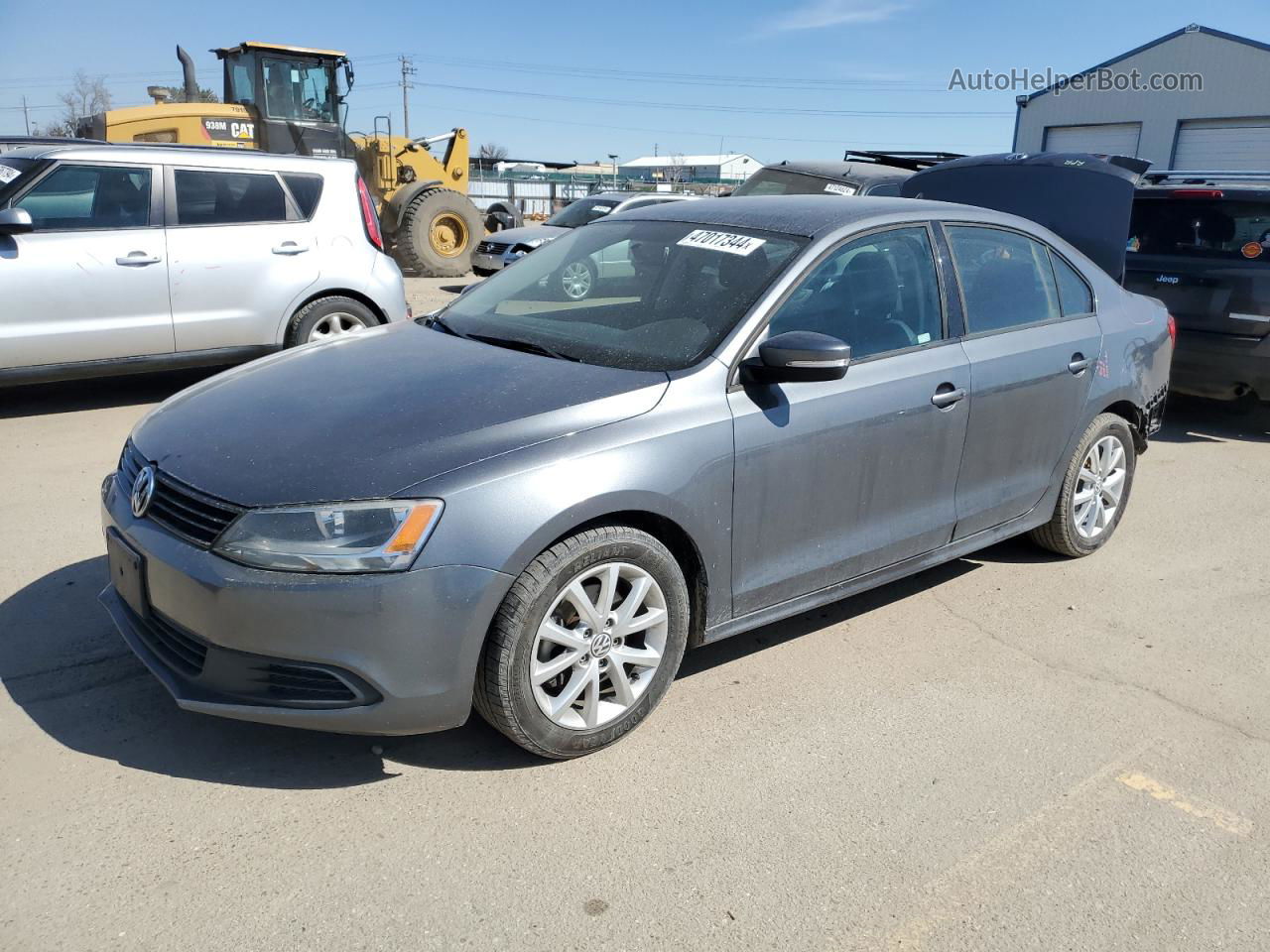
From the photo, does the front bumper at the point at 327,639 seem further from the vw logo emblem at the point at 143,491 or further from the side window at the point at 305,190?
the side window at the point at 305,190

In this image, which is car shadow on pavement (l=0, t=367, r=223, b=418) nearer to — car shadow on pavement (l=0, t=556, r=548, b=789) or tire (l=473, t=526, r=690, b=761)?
car shadow on pavement (l=0, t=556, r=548, b=789)

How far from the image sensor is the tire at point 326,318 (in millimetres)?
7242

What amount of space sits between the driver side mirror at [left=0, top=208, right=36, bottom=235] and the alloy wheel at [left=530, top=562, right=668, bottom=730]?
5.00 meters

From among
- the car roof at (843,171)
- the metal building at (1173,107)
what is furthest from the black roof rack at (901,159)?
the metal building at (1173,107)

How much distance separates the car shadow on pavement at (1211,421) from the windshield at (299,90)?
1269 centimetres

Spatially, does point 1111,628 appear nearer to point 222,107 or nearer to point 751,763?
point 751,763

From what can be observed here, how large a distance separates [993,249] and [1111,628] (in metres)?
1.66

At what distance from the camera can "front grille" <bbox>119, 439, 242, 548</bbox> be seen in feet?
8.86

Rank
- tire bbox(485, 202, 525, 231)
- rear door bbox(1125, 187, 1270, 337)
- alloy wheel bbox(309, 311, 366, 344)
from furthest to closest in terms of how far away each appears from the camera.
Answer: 1. tire bbox(485, 202, 525, 231)
2. alloy wheel bbox(309, 311, 366, 344)
3. rear door bbox(1125, 187, 1270, 337)

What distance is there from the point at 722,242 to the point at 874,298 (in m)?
0.60

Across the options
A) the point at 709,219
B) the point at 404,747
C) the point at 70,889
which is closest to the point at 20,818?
the point at 70,889

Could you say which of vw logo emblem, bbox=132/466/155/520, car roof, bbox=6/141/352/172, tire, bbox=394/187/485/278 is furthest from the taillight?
tire, bbox=394/187/485/278

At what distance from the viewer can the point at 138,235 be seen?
259 inches

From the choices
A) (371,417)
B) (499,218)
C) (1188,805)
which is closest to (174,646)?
(371,417)
